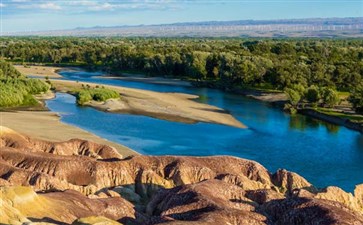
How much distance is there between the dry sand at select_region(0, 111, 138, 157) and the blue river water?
210 centimetres

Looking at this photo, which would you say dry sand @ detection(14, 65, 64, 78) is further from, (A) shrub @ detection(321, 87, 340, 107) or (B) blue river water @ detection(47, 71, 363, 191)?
(A) shrub @ detection(321, 87, 340, 107)

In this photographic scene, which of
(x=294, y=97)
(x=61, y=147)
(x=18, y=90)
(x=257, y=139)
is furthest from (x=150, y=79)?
(x=61, y=147)

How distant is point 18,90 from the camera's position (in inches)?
3632

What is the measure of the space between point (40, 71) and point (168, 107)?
231 feet

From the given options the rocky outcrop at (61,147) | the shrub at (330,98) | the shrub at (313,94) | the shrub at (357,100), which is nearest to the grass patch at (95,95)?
the shrub at (313,94)

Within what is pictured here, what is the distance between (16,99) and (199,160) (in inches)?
2256

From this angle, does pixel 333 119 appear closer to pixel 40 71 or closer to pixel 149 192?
pixel 149 192

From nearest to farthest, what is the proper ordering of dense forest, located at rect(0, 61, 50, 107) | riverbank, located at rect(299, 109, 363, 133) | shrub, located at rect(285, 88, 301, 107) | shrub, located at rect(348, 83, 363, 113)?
riverbank, located at rect(299, 109, 363, 133), shrub, located at rect(348, 83, 363, 113), dense forest, located at rect(0, 61, 50, 107), shrub, located at rect(285, 88, 301, 107)

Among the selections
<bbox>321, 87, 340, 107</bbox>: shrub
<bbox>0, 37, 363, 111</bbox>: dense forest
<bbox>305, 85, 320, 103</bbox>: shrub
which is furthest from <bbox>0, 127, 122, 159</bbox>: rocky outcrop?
<bbox>305, 85, 320, 103</bbox>: shrub

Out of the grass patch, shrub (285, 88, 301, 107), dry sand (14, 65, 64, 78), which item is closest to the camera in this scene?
shrub (285, 88, 301, 107)

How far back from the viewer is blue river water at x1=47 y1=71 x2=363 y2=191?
56.6 m

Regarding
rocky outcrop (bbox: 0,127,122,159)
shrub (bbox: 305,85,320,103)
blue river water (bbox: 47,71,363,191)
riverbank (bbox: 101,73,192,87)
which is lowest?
riverbank (bbox: 101,73,192,87)

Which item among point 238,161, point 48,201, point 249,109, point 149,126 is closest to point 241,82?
point 249,109

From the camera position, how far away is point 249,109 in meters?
93.6
